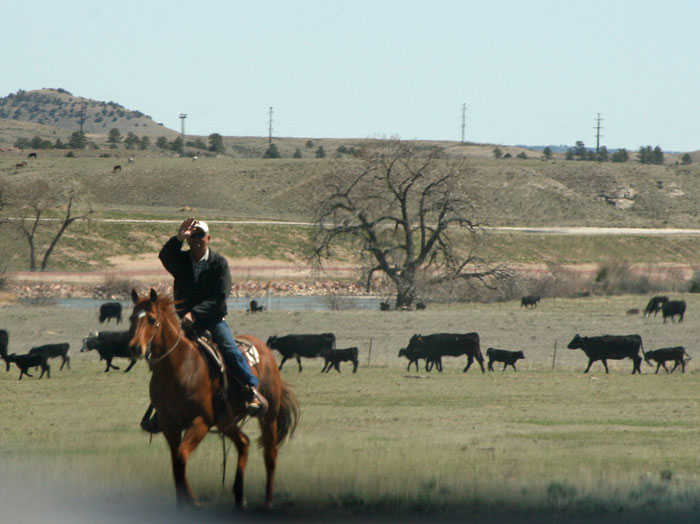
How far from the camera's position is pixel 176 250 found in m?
8.76

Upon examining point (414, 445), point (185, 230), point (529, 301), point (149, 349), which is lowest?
point (529, 301)

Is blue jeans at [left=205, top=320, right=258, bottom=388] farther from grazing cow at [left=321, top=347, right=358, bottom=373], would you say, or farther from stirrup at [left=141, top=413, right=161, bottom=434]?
grazing cow at [left=321, top=347, right=358, bottom=373]

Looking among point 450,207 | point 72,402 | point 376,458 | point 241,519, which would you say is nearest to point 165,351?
point 241,519

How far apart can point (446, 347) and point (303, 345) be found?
157 inches

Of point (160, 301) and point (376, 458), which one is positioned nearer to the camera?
point (160, 301)

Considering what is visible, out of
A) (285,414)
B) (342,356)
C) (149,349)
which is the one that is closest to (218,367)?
(149,349)

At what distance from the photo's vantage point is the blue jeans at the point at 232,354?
8695 millimetres

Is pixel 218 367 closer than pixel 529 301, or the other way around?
pixel 218 367

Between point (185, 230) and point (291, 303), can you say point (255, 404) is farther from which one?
point (291, 303)

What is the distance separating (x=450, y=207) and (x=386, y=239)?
201 inches

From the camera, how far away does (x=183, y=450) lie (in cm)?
809

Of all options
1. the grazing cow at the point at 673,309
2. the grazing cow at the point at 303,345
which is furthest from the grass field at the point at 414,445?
the grazing cow at the point at 673,309

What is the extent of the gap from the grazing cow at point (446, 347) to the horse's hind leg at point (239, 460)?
18451 mm

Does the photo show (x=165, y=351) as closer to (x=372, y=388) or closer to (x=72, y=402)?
(x=72, y=402)
